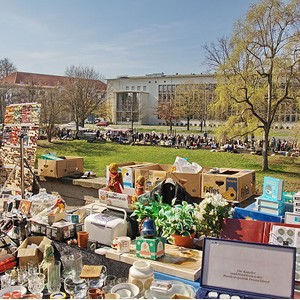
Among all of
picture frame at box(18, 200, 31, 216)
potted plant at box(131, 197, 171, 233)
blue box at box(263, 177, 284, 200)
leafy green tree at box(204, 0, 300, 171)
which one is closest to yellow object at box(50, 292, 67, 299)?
potted plant at box(131, 197, 171, 233)

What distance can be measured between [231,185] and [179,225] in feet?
9.67

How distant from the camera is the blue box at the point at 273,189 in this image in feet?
14.0

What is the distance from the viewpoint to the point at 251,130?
16.8m

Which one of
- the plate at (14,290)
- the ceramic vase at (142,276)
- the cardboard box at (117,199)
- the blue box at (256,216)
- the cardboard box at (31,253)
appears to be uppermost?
the cardboard box at (117,199)

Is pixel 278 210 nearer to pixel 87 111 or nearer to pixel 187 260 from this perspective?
pixel 187 260

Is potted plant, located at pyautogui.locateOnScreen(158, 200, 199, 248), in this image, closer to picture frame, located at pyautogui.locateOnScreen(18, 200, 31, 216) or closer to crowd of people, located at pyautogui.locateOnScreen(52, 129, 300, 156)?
picture frame, located at pyautogui.locateOnScreen(18, 200, 31, 216)

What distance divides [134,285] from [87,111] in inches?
1424

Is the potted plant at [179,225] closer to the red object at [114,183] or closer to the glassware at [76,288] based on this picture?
the glassware at [76,288]

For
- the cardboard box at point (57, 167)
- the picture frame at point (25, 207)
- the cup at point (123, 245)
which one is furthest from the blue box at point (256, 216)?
the cardboard box at point (57, 167)

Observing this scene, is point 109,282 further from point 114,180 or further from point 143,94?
point 143,94

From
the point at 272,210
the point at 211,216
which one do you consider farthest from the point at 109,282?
the point at 272,210

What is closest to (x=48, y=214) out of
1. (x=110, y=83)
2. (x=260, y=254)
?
(x=260, y=254)

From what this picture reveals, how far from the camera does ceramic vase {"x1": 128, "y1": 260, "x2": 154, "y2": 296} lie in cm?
260

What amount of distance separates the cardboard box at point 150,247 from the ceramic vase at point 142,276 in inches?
11.9
